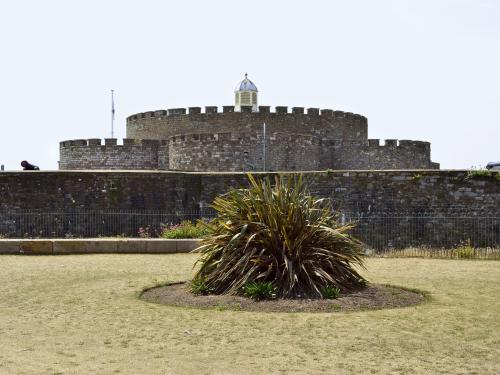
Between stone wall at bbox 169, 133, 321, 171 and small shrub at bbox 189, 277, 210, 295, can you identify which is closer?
small shrub at bbox 189, 277, 210, 295

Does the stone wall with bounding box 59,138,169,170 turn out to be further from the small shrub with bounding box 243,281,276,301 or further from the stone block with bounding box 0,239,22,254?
the small shrub with bounding box 243,281,276,301

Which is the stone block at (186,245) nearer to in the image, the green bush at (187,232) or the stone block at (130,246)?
the stone block at (130,246)

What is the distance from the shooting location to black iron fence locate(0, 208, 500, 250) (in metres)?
20.3

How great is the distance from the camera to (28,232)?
70.6ft

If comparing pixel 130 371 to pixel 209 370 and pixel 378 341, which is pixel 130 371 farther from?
pixel 378 341

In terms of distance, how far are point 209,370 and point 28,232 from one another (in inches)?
662

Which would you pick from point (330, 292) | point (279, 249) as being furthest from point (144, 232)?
point (330, 292)

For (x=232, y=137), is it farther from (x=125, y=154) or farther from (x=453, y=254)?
(x=453, y=254)

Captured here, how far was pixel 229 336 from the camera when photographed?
24.5 feet

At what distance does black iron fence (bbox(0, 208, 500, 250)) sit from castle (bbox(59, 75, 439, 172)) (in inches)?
264

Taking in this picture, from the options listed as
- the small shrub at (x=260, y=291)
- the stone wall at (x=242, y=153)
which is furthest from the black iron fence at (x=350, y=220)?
the small shrub at (x=260, y=291)

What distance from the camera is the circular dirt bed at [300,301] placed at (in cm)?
923

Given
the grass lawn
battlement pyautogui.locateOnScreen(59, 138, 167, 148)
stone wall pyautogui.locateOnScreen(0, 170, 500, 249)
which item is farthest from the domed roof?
the grass lawn

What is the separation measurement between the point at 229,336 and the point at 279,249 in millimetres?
2918
